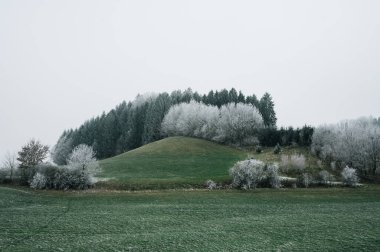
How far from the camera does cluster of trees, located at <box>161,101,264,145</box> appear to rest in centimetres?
10506

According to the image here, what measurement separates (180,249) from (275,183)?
3405cm

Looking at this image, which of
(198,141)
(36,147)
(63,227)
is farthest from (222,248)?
(198,141)

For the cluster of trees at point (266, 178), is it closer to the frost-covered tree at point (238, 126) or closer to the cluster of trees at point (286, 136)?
the cluster of trees at point (286, 136)

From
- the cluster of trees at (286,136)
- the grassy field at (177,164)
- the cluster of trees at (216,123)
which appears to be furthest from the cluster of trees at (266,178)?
the cluster of trees at (216,123)

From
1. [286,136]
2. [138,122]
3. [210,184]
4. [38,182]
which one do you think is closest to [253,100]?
[286,136]

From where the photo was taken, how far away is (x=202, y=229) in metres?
26.2

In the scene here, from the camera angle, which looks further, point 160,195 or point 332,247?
point 160,195

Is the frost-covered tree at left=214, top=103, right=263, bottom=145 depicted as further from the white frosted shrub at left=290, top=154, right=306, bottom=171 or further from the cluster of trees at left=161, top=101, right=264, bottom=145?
the white frosted shrub at left=290, top=154, right=306, bottom=171

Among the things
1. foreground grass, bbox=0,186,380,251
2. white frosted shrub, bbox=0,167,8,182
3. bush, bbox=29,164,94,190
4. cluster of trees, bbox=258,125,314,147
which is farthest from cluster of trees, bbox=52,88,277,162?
foreground grass, bbox=0,186,380,251

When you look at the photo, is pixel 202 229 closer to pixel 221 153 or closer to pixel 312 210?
pixel 312 210

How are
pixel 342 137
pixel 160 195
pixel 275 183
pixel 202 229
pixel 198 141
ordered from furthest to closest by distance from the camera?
pixel 198 141
pixel 342 137
pixel 275 183
pixel 160 195
pixel 202 229

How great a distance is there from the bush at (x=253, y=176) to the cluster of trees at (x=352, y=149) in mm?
20471

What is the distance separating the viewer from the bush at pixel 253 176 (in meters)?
51.3

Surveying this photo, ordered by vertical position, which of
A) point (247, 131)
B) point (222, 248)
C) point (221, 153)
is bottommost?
point (222, 248)
